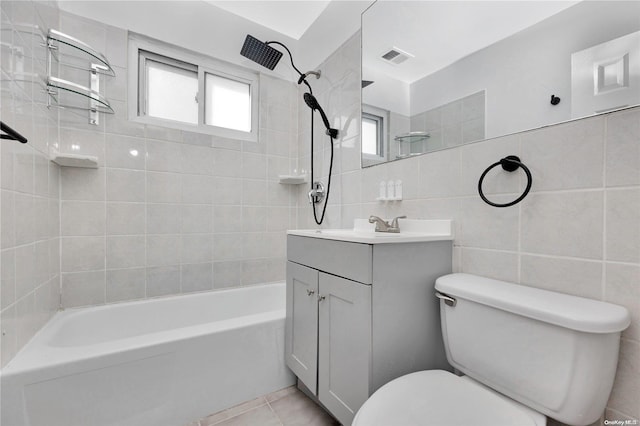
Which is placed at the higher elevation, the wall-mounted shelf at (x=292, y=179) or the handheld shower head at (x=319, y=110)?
the handheld shower head at (x=319, y=110)

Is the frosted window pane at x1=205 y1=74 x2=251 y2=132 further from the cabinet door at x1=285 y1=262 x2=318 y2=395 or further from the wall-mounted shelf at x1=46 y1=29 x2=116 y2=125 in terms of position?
the cabinet door at x1=285 y1=262 x2=318 y2=395

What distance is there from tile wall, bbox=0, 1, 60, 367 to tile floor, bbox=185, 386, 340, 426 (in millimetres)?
884

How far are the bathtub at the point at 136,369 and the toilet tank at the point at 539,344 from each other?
96 cm

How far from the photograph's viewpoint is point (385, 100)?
1572mm

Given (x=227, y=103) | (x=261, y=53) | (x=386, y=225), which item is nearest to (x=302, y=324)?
(x=386, y=225)

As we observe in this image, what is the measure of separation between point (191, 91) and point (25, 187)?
1249 millimetres

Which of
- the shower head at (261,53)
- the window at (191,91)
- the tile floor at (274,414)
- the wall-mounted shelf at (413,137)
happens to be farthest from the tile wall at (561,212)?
the window at (191,91)

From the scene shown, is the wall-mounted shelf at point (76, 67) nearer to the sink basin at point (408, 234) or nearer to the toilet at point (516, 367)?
the sink basin at point (408, 234)

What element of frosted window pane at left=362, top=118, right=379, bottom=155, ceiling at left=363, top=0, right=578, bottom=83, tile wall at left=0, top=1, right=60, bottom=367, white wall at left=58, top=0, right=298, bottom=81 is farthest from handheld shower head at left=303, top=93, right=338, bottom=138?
tile wall at left=0, top=1, right=60, bottom=367

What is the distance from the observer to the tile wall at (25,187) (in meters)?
0.97

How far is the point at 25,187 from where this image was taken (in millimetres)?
1119

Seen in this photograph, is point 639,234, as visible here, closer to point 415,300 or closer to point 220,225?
point 415,300

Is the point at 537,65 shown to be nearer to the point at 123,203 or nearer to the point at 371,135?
the point at 371,135

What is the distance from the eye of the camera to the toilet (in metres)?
0.67
